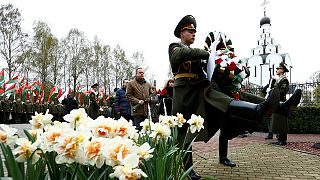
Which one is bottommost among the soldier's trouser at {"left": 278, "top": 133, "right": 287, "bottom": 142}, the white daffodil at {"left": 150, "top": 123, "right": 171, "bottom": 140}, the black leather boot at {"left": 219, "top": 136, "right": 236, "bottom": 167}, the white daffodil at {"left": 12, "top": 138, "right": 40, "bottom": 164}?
the soldier's trouser at {"left": 278, "top": 133, "right": 287, "bottom": 142}

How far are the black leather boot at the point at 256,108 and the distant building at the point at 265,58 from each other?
2373 inches

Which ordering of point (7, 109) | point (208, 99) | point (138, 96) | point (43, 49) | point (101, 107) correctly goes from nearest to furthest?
point (208, 99) < point (138, 96) < point (7, 109) < point (101, 107) < point (43, 49)

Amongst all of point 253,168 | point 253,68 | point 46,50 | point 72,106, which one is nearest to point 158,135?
point 253,168

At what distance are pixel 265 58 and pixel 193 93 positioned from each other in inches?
2610

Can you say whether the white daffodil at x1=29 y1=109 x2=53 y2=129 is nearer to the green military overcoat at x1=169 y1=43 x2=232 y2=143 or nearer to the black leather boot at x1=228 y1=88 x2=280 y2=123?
the green military overcoat at x1=169 y1=43 x2=232 y2=143

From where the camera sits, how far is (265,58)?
216 feet

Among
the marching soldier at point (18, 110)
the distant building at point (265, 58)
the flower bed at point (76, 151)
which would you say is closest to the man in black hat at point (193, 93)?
the flower bed at point (76, 151)

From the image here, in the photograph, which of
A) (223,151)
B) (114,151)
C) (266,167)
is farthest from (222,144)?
(114,151)

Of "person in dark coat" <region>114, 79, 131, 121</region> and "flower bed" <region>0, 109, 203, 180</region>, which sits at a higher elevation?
"flower bed" <region>0, 109, 203, 180</region>

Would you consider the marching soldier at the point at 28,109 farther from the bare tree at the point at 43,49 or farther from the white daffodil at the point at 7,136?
the white daffodil at the point at 7,136

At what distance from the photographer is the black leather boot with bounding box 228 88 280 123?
10.1 feet

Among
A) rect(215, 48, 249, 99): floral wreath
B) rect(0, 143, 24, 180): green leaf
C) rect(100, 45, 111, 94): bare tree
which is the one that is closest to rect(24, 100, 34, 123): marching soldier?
rect(215, 48, 249, 99): floral wreath

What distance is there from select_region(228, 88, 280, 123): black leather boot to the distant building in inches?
2373

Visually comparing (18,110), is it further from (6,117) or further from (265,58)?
(265,58)
